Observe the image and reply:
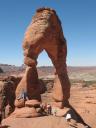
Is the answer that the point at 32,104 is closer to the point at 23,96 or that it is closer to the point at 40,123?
the point at 40,123

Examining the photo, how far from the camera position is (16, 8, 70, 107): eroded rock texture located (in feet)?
75.8

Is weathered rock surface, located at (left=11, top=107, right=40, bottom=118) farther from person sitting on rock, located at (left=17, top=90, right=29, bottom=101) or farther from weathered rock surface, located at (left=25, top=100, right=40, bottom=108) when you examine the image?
person sitting on rock, located at (left=17, top=90, right=29, bottom=101)

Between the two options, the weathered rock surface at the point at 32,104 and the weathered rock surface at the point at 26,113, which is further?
the weathered rock surface at the point at 32,104

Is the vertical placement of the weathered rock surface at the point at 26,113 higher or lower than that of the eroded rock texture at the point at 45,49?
lower

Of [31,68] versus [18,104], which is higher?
[31,68]

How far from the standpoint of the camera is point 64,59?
2528 cm

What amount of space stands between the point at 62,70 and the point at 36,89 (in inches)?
106

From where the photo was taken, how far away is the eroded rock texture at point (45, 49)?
23.1 m

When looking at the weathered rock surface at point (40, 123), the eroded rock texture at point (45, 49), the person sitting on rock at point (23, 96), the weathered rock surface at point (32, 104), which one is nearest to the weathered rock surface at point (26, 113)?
the weathered rock surface at point (32, 104)

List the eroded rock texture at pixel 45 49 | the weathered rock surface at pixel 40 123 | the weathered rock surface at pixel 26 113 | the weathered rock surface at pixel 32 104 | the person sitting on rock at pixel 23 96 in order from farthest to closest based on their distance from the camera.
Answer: the eroded rock texture at pixel 45 49 → the person sitting on rock at pixel 23 96 → the weathered rock surface at pixel 32 104 → the weathered rock surface at pixel 26 113 → the weathered rock surface at pixel 40 123

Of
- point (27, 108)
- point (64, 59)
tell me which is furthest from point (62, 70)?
point (27, 108)

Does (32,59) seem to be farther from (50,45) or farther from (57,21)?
(57,21)

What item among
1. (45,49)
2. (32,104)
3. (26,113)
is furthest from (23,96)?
(45,49)

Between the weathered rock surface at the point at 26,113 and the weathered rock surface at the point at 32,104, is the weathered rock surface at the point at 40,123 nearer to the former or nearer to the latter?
the weathered rock surface at the point at 26,113
